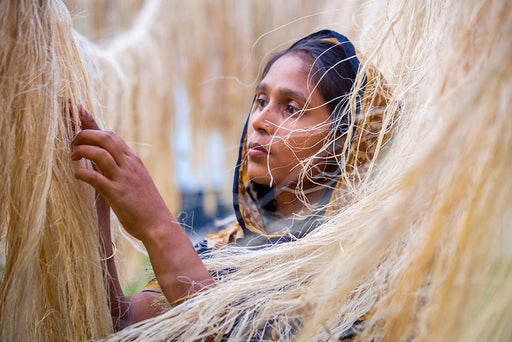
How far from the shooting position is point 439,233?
1.58 ft

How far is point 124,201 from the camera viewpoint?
0.63 metres

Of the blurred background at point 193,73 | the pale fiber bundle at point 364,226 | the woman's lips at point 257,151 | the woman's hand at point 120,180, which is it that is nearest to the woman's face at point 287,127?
the woman's lips at point 257,151

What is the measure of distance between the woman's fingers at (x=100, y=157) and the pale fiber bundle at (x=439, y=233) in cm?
23

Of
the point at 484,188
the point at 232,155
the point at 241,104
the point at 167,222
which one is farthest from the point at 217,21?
the point at 484,188

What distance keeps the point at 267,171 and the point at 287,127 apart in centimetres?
10

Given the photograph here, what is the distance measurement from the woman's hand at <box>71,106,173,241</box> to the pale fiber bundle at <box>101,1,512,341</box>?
15 cm

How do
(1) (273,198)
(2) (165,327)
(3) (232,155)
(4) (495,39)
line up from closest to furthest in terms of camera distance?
(4) (495,39) → (2) (165,327) → (1) (273,198) → (3) (232,155)

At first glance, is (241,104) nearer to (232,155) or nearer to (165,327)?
(232,155)

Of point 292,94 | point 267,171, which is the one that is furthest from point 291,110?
point 267,171

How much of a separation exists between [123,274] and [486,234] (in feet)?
2.74

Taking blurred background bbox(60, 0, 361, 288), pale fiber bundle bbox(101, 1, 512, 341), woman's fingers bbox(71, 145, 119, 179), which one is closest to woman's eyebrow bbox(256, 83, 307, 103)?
pale fiber bundle bbox(101, 1, 512, 341)

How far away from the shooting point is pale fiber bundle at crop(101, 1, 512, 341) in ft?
1.46

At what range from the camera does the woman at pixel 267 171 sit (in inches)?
25.5

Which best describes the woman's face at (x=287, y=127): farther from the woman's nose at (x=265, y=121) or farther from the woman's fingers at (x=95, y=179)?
the woman's fingers at (x=95, y=179)
